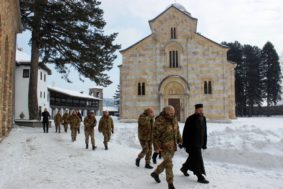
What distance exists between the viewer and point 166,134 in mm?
6828

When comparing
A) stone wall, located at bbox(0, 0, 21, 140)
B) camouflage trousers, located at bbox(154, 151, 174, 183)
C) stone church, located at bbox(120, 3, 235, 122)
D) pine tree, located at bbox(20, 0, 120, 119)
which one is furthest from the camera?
stone church, located at bbox(120, 3, 235, 122)

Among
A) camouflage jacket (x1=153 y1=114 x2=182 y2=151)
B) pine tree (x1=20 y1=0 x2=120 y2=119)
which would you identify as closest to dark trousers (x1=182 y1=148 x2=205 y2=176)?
camouflage jacket (x1=153 y1=114 x2=182 y2=151)

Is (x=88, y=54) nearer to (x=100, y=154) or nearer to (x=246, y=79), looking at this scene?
(x=100, y=154)

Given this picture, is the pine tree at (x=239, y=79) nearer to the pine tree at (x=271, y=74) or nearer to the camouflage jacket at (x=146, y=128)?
the pine tree at (x=271, y=74)

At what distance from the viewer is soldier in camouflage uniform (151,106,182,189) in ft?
22.1

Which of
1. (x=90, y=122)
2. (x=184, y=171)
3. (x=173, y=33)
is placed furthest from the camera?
(x=173, y=33)

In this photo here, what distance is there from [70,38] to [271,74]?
4314 cm

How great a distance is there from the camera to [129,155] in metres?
11.4

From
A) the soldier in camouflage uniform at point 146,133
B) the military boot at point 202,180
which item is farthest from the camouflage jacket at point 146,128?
the military boot at point 202,180

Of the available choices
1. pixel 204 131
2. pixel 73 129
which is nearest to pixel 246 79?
pixel 73 129

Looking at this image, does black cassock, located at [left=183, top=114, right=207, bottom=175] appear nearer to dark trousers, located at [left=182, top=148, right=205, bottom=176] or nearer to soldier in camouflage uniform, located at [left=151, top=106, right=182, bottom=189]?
dark trousers, located at [left=182, top=148, right=205, bottom=176]

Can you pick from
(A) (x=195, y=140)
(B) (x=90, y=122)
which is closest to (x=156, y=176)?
(A) (x=195, y=140)

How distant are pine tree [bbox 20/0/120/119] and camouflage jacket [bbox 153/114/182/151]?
18179mm

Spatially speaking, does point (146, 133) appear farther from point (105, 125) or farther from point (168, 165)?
point (105, 125)
